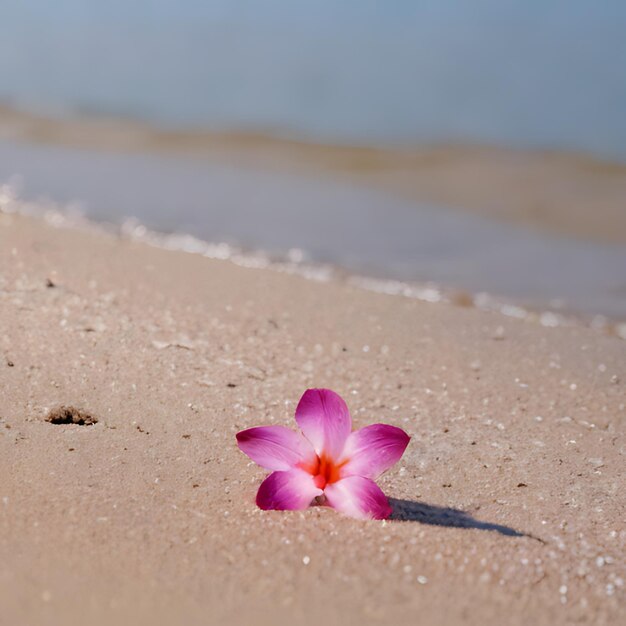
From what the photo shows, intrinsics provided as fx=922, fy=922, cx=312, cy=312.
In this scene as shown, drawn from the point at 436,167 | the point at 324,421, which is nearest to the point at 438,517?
the point at 324,421

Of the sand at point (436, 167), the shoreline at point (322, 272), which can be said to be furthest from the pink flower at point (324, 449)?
the sand at point (436, 167)

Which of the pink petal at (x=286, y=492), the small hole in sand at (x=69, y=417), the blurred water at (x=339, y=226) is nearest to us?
the pink petal at (x=286, y=492)

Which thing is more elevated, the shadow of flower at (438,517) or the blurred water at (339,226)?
the blurred water at (339,226)

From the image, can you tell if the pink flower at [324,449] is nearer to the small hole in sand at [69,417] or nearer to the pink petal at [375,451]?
the pink petal at [375,451]

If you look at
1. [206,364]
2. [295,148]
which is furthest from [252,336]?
[295,148]

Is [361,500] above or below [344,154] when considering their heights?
below

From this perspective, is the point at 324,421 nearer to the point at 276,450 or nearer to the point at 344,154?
the point at 276,450

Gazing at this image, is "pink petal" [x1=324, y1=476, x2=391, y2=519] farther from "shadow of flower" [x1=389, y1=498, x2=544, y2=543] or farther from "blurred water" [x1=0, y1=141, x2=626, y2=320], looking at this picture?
"blurred water" [x1=0, y1=141, x2=626, y2=320]
